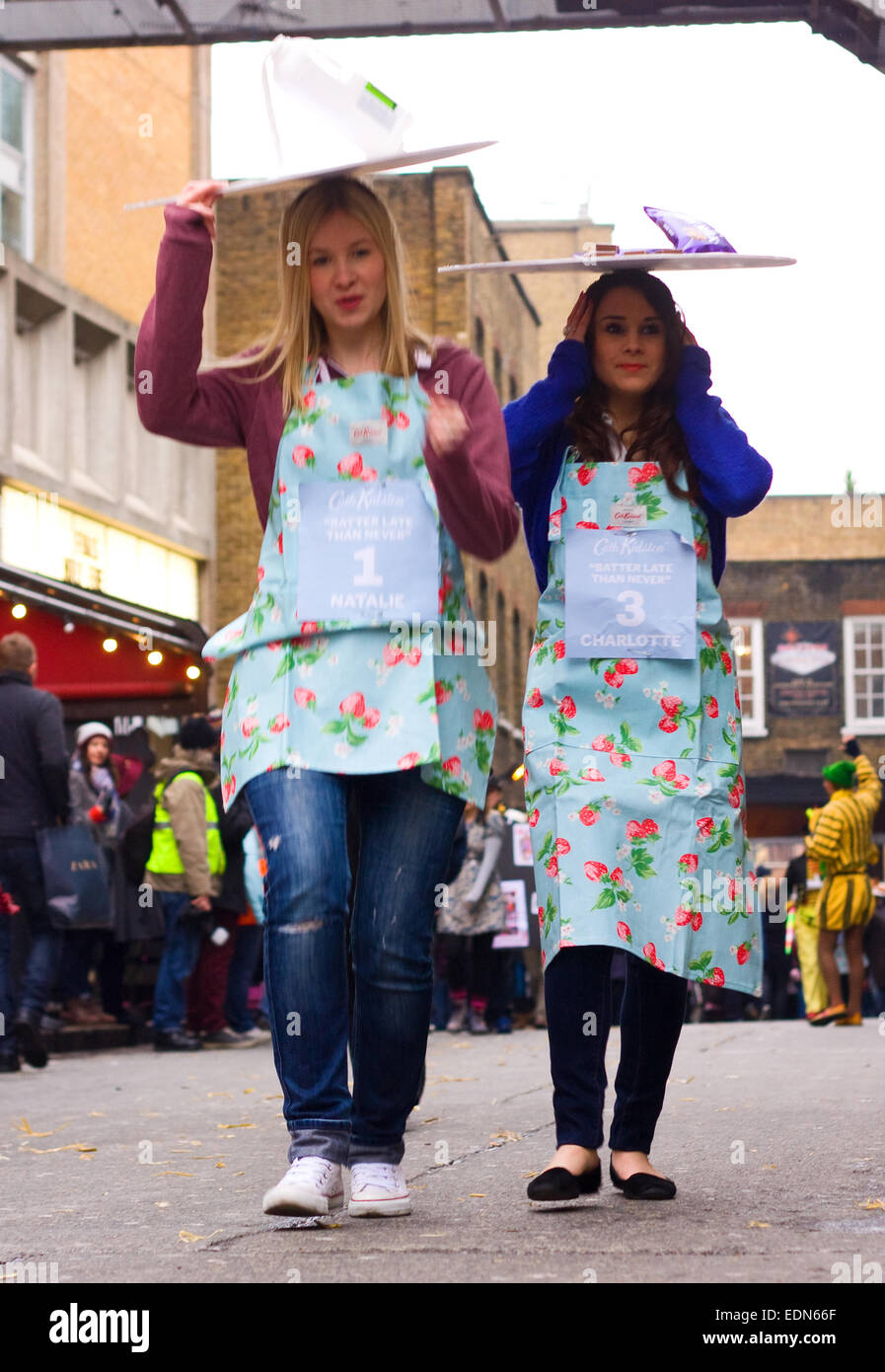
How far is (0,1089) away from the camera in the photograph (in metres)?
9.19

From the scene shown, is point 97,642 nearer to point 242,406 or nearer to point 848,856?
point 848,856

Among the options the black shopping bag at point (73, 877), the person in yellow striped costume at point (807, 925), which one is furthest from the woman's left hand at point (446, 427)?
the person in yellow striped costume at point (807, 925)

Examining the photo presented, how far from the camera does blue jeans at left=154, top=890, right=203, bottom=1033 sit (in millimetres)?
12570

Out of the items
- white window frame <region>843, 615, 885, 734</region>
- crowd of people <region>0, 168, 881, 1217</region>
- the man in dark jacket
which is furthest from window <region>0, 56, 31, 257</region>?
white window frame <region>843, 615, 885, 734</region>

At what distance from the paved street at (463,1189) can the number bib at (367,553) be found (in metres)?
1.16

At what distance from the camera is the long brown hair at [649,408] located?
4676 mm

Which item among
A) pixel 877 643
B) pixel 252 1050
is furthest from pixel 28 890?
pixel 877 643

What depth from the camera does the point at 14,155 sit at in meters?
19.8

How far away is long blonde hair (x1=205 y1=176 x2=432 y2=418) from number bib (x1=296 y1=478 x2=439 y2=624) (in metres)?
0.24

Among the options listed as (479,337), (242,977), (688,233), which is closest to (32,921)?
(242,977)

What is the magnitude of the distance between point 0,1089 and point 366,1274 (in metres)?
6.08

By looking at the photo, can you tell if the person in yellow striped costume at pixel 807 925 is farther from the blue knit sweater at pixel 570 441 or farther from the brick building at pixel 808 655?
the brick building at pixel 808 655

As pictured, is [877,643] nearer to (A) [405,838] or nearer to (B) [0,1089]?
(B) [0,1089]
